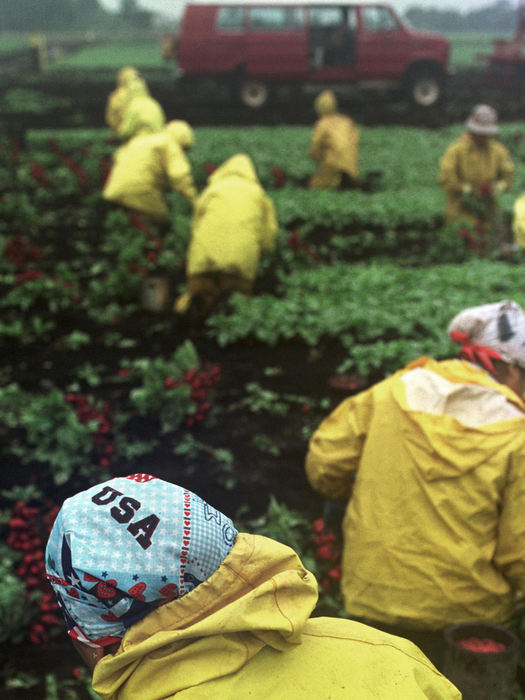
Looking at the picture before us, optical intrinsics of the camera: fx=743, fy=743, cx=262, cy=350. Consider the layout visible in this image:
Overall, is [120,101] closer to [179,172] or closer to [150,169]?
[150,169]

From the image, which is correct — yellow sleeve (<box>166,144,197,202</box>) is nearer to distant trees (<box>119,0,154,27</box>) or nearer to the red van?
the red van

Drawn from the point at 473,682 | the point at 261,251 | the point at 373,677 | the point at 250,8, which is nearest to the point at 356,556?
the point at 473,682

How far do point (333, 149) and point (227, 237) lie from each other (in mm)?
5381

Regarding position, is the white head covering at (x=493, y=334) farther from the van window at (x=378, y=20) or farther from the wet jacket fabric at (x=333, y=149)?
the van window at (x=378, y=20)

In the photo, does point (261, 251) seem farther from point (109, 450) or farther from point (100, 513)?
point (100, 513)

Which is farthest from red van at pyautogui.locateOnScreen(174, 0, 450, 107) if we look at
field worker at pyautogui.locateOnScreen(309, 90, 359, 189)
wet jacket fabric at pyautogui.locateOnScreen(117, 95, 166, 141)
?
wet jacket fabric at pyautogui.locateOnScreen(117, 95, 166, 141)

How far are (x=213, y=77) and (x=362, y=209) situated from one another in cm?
980

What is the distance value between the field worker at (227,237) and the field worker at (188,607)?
13.8ft

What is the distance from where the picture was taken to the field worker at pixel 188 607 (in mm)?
1250

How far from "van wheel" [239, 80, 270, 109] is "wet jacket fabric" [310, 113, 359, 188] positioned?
706 cm

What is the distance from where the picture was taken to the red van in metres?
16.1

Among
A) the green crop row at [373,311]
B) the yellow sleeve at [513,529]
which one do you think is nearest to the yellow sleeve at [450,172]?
the green crop row at [373,311]

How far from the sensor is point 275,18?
16188 millimetres

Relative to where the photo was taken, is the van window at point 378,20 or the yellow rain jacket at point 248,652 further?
the van window at point 378,20
